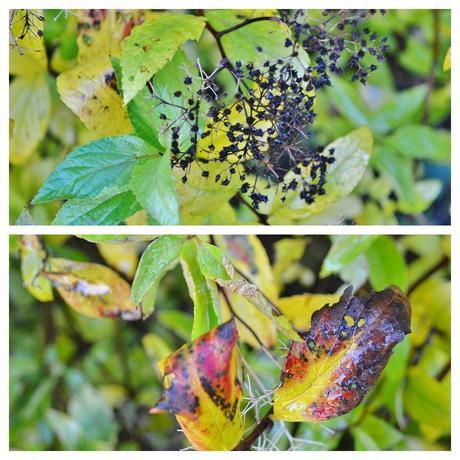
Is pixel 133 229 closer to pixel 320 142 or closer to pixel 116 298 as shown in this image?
pixel 116 298

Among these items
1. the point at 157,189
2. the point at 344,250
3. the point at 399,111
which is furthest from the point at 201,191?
the point at 399,111

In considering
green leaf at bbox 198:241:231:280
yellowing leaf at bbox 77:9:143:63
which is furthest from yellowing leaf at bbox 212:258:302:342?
yellowing leaf at bbox 77:9:143:63

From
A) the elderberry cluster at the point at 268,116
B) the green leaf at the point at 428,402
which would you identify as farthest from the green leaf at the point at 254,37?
the green leaf at the point at 428,402

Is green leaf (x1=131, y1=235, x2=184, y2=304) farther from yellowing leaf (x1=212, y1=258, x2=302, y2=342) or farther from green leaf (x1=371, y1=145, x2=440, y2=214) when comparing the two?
green leaf (x1=371, y1=145, x2=440, y2=214)

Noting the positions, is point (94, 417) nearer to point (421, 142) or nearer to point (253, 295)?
point (253, 295)

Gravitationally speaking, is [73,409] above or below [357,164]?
below

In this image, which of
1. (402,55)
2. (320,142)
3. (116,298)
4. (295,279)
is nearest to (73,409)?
(116,298)
